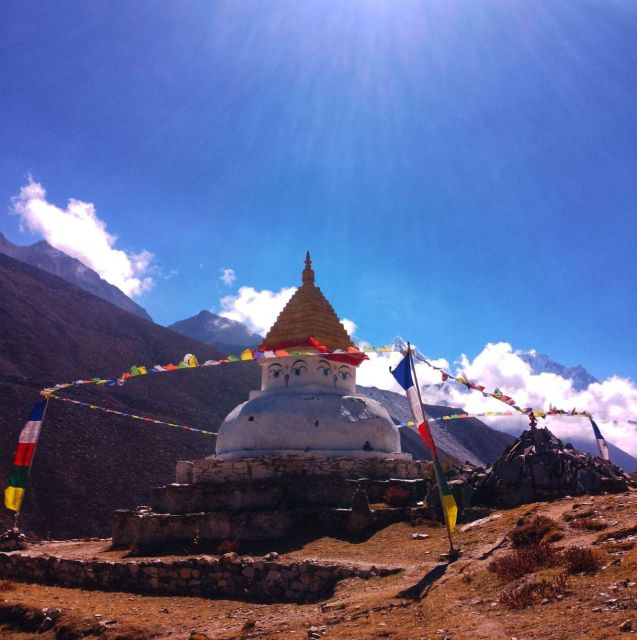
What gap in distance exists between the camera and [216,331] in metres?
93.2

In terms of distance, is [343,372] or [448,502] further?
[343,372]

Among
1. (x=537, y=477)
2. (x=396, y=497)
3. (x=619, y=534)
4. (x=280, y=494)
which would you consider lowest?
(x=619, y=534)

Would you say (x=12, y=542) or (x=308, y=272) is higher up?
(x=308, y=272)

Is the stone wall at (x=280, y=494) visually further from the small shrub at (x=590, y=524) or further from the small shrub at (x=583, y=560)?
the small shrub at (x=583, y=560)

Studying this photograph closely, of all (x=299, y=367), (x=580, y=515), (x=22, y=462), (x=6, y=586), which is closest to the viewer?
(x=580, y=515)

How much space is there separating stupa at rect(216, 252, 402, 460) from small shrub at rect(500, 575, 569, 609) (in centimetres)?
973

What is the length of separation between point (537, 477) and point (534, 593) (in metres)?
6.88

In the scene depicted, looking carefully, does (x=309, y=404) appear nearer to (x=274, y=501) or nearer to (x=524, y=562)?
(x=274, y=501)

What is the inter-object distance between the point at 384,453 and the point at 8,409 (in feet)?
86.7

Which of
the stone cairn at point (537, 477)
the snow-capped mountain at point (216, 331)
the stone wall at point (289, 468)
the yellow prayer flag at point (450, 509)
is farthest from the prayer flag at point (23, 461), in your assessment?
the snow-capped mountain at point (216, 331)

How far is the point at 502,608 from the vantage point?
6363 millimetres

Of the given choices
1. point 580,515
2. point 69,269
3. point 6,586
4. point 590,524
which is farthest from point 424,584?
point 69,269

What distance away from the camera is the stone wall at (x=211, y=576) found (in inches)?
386

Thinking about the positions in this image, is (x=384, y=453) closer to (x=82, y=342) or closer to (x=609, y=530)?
(x=609, y=530)
